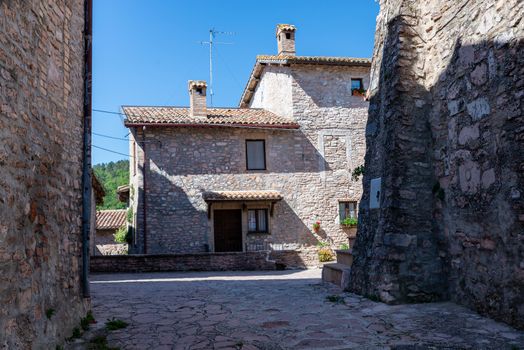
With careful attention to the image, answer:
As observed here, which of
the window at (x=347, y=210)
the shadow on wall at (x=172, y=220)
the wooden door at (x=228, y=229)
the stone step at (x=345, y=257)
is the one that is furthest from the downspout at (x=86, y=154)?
the window at (x=347, y=210)

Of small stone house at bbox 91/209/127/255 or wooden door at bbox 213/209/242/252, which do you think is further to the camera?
small stone house at bbox 91/209/127/255

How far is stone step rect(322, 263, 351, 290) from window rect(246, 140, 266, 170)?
7.89 meters

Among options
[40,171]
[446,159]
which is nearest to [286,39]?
[446,159]

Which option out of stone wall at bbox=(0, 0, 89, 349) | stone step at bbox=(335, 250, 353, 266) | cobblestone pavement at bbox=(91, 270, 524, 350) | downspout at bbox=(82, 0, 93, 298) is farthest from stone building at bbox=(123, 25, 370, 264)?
stone wall at bbox=(0, 0, 89, 349)

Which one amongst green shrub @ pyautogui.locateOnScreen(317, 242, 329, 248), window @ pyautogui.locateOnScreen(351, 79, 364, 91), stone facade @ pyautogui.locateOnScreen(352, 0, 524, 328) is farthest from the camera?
window @ pyautogui.locateOnScreen(351, 79, 364, 91)

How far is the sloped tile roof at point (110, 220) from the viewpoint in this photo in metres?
22.8

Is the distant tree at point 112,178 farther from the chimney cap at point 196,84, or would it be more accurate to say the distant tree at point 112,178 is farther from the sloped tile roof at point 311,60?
the sloped tile roof at point 311,60

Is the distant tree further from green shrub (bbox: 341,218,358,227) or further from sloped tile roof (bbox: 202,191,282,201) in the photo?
green shrub (bbox: 341,218,358,227)

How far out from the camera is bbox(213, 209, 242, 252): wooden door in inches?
579

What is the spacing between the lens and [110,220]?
23.5 m

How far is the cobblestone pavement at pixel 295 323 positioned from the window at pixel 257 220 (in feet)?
27.1

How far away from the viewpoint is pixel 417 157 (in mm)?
5359

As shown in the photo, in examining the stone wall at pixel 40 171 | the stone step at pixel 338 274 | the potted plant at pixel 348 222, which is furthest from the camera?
the potted plant at pixel 348 222

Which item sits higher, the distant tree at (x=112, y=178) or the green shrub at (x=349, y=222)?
the distant tree at (x=112, y=178)
